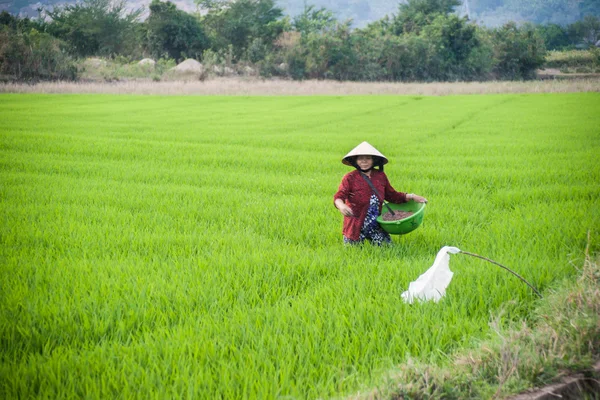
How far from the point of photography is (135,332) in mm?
2438

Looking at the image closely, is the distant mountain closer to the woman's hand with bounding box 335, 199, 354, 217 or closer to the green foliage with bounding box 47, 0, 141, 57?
the green foliage with bounding box 47, 0, 141, 57

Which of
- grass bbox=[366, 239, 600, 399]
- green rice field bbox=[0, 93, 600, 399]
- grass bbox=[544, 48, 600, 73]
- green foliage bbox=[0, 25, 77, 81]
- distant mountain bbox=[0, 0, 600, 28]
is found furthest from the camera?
distant mountain bbox=[0, 0, 600, 28]

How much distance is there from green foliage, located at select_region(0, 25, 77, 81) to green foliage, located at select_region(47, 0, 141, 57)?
31.7ft

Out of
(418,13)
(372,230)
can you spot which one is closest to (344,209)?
→ (372,230)

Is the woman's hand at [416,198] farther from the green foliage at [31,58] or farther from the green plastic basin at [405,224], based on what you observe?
the green foliage at [31,58]

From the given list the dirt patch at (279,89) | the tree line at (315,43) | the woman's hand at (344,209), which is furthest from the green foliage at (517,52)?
the woman's hand at (344,209)

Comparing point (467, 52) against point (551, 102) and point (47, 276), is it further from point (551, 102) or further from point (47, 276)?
point (47, 276)

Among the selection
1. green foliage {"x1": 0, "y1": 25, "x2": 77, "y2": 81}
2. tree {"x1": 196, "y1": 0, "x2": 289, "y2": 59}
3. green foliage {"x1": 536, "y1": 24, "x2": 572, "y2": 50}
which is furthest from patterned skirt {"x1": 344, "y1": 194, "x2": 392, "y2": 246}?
green foliage {"x1": 536, "y1": 24, "x2": 572, "y2": 50}

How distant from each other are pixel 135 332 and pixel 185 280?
0.64 metres

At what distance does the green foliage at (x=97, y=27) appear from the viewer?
137 ft

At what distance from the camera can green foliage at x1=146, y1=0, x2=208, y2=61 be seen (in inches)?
1704

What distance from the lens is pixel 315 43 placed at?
3919 cm

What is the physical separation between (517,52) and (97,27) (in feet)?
121

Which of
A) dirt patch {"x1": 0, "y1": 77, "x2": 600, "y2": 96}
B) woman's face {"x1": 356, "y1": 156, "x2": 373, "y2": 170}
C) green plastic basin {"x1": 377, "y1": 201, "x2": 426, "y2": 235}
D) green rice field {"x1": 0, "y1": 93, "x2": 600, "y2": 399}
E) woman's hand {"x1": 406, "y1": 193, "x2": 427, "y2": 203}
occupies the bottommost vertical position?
green rice field {"x1": 0, "y1": 93, "x2": 600, "y2": 399}
